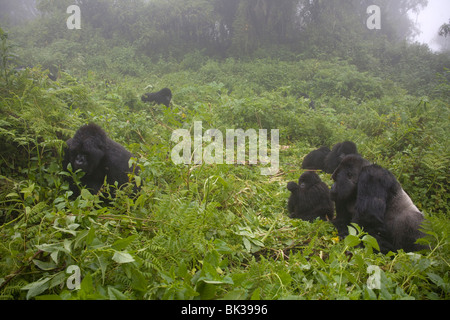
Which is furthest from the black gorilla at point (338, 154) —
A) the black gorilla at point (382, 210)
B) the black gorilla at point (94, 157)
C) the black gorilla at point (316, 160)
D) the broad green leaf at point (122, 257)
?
the broad green leaf at point (122, 257)

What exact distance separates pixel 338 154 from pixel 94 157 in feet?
11.7

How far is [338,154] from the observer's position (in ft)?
14.6

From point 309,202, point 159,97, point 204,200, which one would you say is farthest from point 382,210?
point 159,97

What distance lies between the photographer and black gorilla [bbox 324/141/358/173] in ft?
14.3

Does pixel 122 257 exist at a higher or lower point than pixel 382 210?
higher

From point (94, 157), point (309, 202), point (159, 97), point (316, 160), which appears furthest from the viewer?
point (159, 97)

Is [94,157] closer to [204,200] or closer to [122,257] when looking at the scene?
[204,200]

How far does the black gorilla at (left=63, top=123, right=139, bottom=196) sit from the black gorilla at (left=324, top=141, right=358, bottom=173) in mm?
3105

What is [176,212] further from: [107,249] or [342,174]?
[342,174]

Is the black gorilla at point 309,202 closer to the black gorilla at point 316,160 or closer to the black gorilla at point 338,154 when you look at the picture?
the black gorilla at point 338,154

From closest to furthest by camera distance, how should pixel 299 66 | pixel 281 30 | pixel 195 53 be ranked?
pixel 299 66, pixel 195 53, pixel 281 30

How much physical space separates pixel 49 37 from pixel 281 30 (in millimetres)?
14832

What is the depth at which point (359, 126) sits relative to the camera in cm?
676
